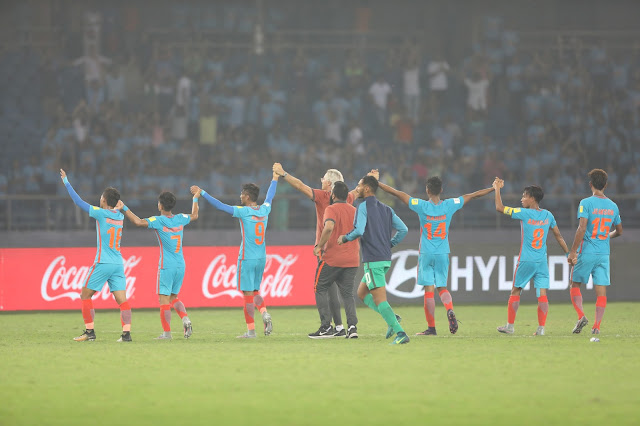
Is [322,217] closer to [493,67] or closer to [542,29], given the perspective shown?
[493,67]

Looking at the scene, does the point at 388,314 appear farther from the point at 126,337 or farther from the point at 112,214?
the point at 112,214

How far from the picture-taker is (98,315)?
16844 millimetres

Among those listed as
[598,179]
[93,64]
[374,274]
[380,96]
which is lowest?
[374,274]

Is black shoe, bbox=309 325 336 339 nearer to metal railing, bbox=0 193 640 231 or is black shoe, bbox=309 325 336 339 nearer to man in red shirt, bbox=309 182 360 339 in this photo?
man in red shirt, bbox=309 182 360 339

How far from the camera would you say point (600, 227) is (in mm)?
A: 12133

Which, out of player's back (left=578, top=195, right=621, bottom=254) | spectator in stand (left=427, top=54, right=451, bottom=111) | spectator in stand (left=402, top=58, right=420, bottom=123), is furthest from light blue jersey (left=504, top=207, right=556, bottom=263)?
spectator in stand (left=427, top=54, right=451, bottom=111)

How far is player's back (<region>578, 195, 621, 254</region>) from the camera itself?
12102mm

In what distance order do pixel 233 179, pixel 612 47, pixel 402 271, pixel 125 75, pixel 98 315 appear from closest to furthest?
pixel 98 315, pixel 402 271, pixel 233 179, pixel 125 75, pixel 612 47

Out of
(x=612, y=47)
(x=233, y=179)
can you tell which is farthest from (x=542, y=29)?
(x=233, y=179)

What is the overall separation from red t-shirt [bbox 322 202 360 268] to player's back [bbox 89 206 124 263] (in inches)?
105

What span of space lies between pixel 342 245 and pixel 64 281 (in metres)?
7.23

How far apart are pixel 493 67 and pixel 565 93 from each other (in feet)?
6.52

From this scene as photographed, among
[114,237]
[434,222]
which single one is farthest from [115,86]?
[434,222]

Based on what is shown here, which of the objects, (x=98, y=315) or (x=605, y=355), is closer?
(x=605, y=355)
